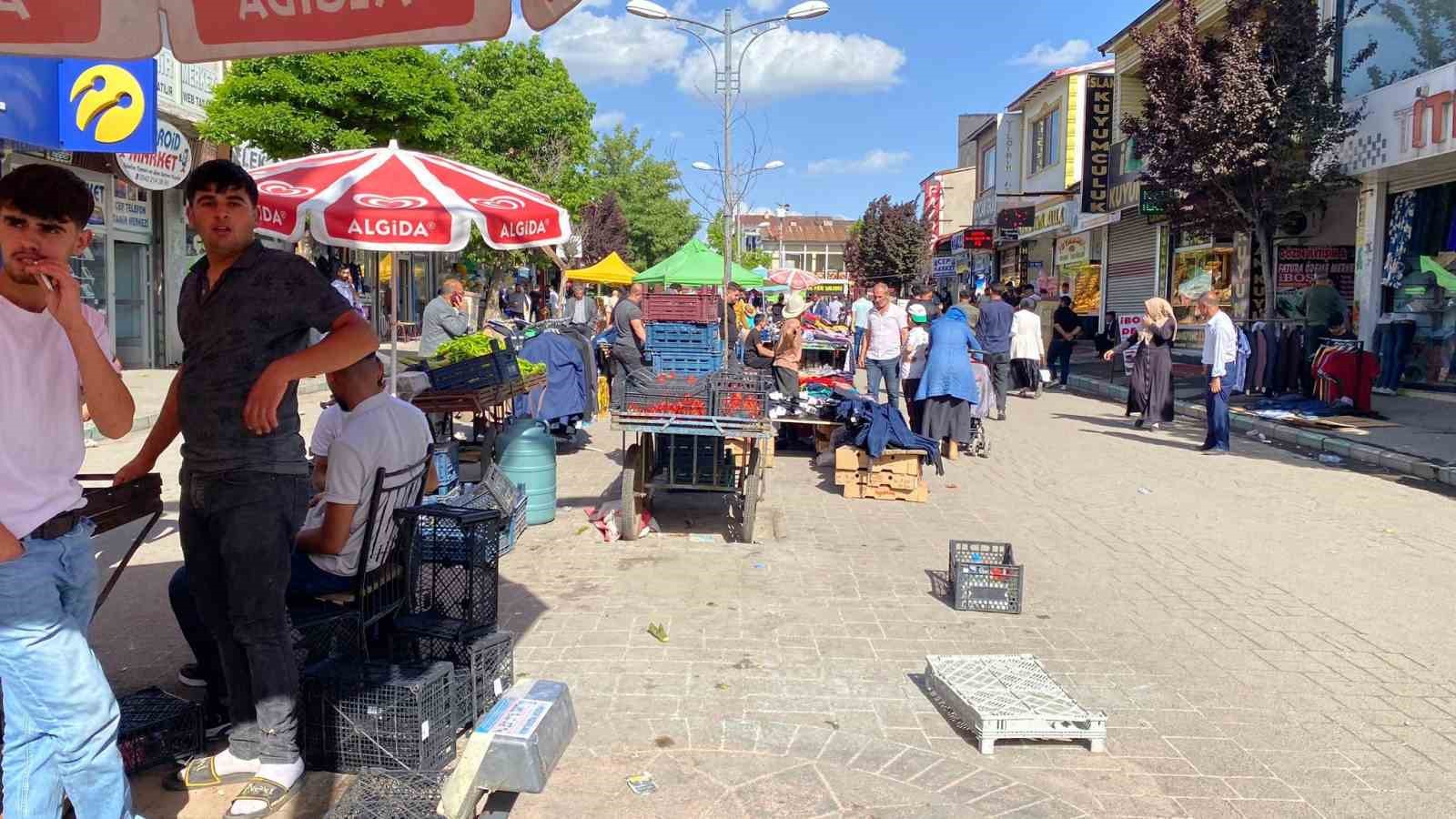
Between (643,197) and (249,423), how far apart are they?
64628 mm

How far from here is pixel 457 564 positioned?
445 centimetres

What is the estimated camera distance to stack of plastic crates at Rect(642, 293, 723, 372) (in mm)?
10031

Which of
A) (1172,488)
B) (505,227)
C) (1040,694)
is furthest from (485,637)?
(1172,488)

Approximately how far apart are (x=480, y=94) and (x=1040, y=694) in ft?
91.6

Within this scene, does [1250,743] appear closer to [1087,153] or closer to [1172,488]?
[1172,488]

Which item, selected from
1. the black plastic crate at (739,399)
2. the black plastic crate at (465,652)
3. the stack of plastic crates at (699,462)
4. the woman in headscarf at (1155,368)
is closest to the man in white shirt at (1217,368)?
the woman in headscarf at (1155,368)

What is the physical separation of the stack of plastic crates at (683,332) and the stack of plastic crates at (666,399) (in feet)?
8.49

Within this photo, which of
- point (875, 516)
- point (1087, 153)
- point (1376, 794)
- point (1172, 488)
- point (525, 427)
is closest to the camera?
point (1376, 794)

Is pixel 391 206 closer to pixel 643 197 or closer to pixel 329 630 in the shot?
pixel 329 630

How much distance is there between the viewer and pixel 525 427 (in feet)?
25.6

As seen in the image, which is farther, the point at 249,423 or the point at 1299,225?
the point at 1299,225

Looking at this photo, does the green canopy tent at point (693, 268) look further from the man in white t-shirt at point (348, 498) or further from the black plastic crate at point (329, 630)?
the black plastic crate at point (329, 630)

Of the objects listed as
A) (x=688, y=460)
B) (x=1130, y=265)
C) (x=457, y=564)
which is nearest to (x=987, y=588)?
(x=688, y=460)

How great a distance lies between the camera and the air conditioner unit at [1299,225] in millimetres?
19047
